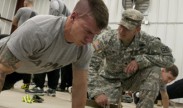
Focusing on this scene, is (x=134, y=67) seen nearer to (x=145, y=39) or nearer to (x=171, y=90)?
(x=145, y=39)

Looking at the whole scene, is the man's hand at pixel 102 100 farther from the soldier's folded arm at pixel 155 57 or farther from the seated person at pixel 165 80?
the seated person at pixel 165 80

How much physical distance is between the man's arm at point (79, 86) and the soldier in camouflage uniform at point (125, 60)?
1.84ft

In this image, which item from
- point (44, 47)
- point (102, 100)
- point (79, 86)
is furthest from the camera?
point (102, 100)

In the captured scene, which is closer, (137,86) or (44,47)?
(44,47)

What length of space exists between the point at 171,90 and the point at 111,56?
5.03ft

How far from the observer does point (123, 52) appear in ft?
7.18

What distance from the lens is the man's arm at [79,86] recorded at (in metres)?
1.47

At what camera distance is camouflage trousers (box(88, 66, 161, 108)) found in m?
1.92

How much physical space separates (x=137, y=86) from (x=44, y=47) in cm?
108

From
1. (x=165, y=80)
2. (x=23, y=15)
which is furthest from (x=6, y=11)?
(x=165, y=80)

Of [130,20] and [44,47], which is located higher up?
[130,20]

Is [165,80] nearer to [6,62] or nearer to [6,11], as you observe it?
[6,62]

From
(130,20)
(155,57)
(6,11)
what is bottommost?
(155,57)

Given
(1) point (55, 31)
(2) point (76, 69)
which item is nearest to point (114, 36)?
(2) point (76, 69)
